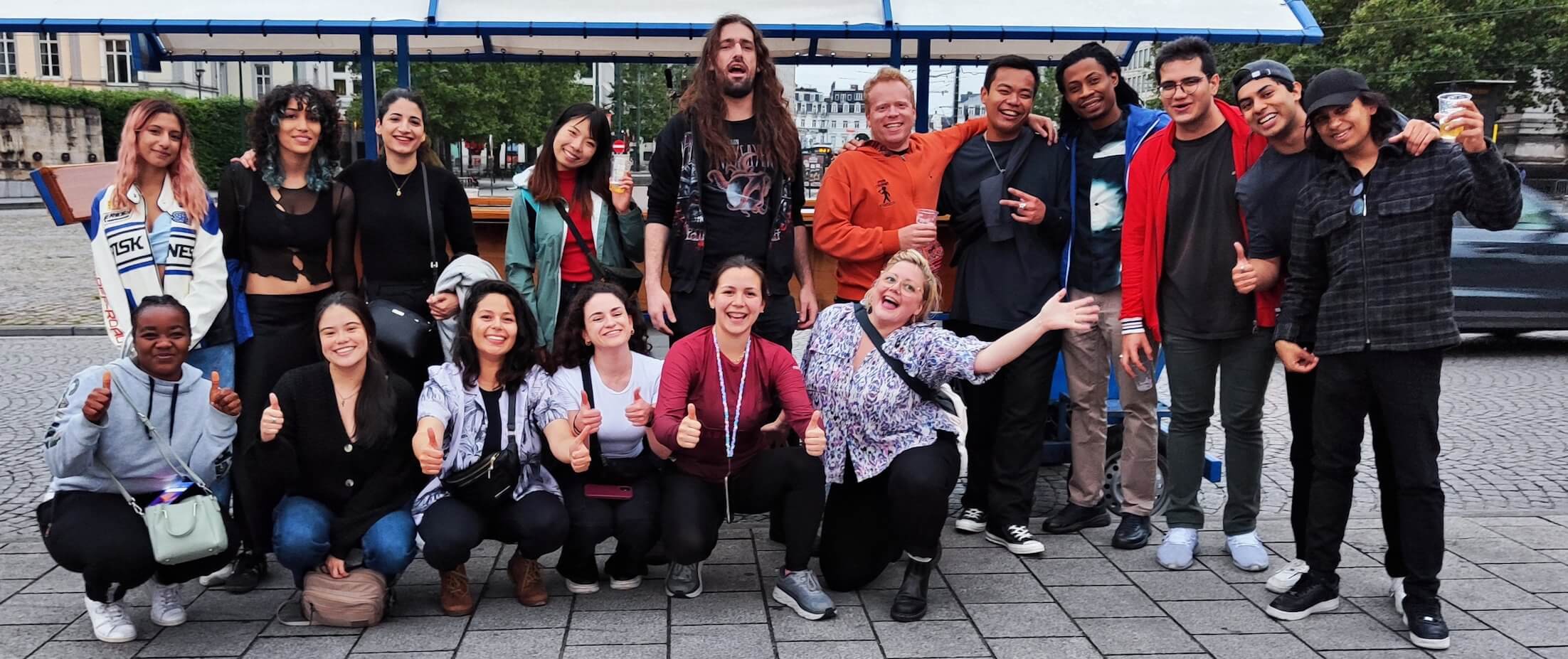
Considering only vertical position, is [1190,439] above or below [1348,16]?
below

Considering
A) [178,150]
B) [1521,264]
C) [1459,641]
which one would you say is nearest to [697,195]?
[178,150]

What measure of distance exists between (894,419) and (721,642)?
3.28ft

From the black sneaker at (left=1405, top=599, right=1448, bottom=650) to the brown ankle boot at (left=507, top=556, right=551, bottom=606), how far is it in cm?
Result: 291

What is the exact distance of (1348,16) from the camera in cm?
4000

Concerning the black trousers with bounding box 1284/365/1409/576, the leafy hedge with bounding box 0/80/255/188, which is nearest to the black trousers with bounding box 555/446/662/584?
the black trousers with bounding box 1284/365/1409/576

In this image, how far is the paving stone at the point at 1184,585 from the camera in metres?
4.33

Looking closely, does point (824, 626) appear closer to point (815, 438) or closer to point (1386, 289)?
point (815, 438)

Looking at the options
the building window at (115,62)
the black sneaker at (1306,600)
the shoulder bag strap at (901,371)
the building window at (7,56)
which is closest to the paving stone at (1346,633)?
the black sneaker at (1306,600)

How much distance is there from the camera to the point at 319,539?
12.9ft

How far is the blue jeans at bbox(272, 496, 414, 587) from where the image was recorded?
3912mm

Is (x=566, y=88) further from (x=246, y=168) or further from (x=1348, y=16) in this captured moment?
(x=246, y=168)

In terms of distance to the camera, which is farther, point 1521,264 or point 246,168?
point 1521,264

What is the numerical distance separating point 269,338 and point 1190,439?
3563 mm

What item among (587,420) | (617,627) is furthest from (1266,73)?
(617,627)
